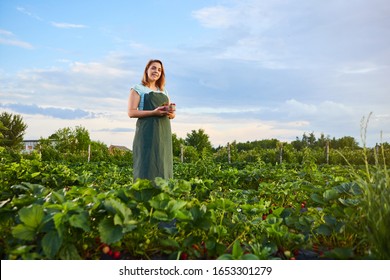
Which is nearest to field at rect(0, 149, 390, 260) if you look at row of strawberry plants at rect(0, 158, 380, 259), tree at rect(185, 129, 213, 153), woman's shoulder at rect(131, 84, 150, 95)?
row of strawberry plants at rect(0, 158, 380, 259)

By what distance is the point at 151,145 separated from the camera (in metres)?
4.08

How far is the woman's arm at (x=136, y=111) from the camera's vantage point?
3.95 metres

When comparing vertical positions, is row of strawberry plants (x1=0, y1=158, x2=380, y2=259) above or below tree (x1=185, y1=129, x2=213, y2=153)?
below

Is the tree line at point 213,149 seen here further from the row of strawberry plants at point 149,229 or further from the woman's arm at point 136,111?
the row of strawberry plants at point 149,229

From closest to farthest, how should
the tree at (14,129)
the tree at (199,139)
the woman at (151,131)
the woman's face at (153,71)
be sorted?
the woman at (151,131) → the woman's face at (153,71) → the tree at (199,139) → the tree at (14,129)

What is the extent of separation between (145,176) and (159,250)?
7.35ft

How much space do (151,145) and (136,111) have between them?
1.26 ft

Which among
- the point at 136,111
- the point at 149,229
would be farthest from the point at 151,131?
the point at 149,229

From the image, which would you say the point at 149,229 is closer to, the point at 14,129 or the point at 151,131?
the point at 151,131

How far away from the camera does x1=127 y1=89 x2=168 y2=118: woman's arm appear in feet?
13.0

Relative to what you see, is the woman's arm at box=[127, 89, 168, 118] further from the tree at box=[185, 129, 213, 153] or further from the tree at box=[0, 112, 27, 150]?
the tree at box=[0, 112, 27, 150]

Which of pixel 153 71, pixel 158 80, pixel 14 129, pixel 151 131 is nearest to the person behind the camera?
pixel 151 131

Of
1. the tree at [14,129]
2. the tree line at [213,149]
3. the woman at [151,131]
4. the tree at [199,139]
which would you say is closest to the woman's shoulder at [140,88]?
the woman at [151,131]
